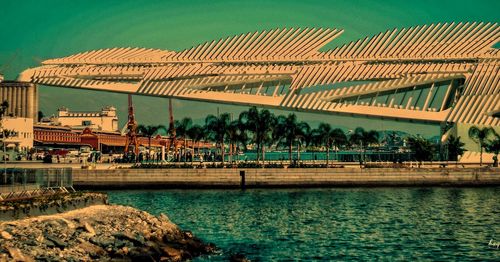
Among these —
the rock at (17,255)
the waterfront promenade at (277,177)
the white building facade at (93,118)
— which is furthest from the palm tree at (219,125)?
the white building facade at (93,118)

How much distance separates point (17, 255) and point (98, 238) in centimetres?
405

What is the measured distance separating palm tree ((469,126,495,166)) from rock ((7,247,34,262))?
48.4m

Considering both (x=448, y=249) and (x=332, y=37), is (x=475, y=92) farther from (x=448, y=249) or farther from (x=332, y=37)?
(x=448, y=249)

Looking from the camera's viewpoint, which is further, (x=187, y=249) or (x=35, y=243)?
(x=187, y=249)

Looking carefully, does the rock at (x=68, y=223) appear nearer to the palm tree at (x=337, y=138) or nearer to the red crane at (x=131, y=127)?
the palm tree at (x=337, y=138)

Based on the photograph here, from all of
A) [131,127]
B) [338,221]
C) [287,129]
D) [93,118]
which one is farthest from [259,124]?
[93,118]

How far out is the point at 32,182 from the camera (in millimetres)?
29969

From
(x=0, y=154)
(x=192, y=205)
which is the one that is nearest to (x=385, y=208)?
(x=192, y=205)

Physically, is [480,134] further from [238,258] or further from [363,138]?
[238,258]

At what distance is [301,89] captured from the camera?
59.7 m

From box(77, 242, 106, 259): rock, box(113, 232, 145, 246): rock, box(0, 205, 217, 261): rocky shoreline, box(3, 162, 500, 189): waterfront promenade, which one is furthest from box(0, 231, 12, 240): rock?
box(3, 162, 500, 189): waterfront promenade

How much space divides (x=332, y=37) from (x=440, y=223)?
27.1 meters

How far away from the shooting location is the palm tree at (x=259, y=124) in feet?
233

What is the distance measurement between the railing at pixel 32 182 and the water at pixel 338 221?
19.0ft
